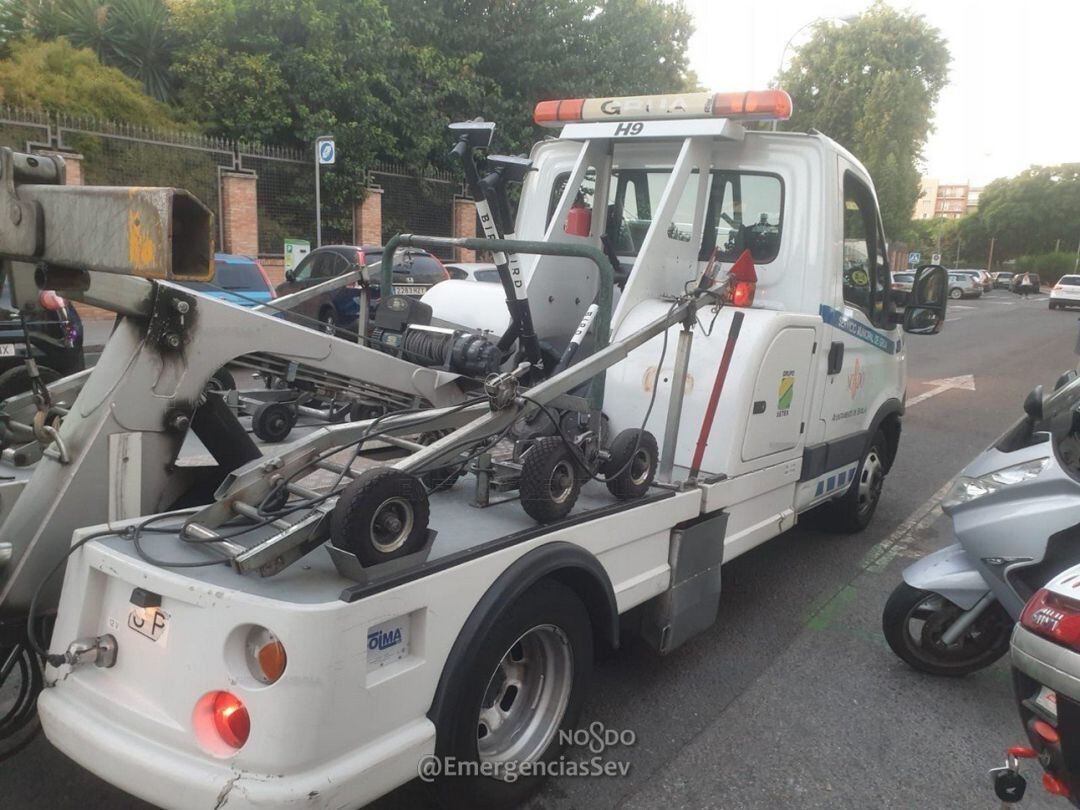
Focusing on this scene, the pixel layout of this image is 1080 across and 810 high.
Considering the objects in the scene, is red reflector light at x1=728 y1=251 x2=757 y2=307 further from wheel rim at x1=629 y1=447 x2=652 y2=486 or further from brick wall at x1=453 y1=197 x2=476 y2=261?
brick wall at x1=453 y1=197 x2=476 y2=261

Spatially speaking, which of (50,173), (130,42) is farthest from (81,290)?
(130,42)

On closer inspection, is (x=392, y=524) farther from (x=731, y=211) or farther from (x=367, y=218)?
(x=367, y=218)

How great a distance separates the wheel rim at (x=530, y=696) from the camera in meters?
2.85

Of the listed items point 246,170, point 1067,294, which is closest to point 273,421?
point 246,170

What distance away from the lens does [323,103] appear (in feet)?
65.9

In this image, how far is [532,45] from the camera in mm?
23578

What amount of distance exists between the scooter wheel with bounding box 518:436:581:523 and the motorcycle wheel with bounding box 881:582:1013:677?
6.41 ft

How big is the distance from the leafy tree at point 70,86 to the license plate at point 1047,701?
65.6 feet

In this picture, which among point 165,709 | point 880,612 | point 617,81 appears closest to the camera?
point 165,709

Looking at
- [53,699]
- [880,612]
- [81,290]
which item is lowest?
[880,612]

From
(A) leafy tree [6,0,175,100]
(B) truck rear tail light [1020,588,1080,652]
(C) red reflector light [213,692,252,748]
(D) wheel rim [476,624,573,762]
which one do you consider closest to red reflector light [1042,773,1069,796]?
(B) truck rear tail light [1020,588,1080,652]

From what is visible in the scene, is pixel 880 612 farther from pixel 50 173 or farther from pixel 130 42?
pixel 130 42

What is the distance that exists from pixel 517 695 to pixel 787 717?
1321mm

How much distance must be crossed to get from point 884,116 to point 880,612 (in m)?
33.1
